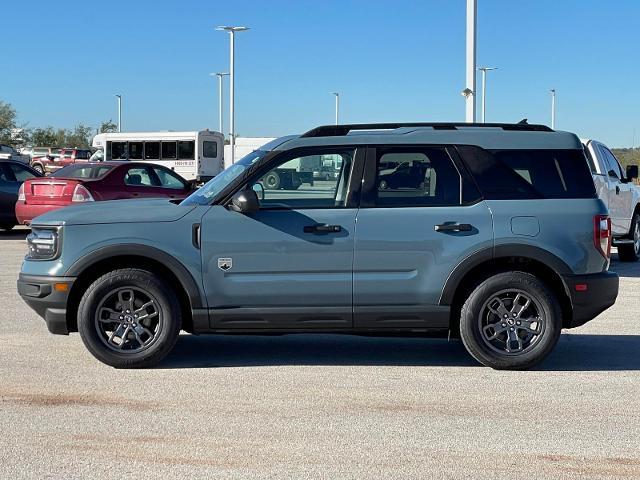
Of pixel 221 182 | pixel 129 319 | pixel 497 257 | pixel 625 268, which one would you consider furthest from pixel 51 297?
pixel 625 268

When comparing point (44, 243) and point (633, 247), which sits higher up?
point (44, 243)

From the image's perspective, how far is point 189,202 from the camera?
720 centimetres

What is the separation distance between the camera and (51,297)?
6.94m

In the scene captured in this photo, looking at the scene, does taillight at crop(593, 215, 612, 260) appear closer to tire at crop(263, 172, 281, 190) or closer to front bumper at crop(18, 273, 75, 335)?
tire at crop(263, 172, 281, 190)

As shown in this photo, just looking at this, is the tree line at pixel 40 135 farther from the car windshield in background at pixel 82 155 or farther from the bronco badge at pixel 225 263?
the bronco badge at pixel 225 263

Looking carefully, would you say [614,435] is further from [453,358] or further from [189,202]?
[189,202]

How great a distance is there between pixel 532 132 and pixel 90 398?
12.7ft

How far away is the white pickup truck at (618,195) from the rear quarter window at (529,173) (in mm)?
6851

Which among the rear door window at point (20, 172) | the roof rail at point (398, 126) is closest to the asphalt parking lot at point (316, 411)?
the roof rail at point (398, 126)

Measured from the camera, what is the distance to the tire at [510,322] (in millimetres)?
6957

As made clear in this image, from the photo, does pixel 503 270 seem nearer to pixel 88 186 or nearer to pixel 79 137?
pixel 88 186

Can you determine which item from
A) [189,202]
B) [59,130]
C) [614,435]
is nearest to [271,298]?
[189,202]

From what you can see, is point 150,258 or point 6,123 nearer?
point 150,258

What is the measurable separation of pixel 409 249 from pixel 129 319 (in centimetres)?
216
